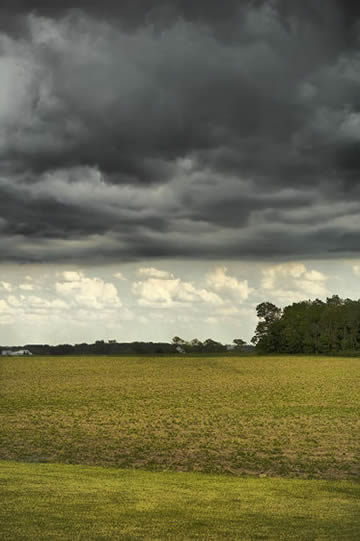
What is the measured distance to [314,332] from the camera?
584 feet

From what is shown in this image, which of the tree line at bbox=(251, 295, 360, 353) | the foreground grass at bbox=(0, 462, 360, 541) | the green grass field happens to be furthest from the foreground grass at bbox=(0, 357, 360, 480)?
the tree line at bbox=(251, 295, 360, 353)

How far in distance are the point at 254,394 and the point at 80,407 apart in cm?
1702

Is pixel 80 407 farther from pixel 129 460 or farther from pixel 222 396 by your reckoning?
pixel 129 460

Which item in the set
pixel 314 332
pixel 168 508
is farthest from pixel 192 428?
pixel 314 332

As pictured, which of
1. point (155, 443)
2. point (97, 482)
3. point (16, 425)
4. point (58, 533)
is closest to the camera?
point (58, 533)

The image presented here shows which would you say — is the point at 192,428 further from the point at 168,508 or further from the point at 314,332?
the point at 314,332

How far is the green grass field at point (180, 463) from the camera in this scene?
13.6 m

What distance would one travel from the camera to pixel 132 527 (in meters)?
13.1

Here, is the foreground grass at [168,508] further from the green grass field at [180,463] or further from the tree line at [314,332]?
the tree line at [314,332]

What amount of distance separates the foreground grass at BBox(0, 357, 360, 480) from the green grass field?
67mm

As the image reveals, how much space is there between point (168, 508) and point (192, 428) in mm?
20665

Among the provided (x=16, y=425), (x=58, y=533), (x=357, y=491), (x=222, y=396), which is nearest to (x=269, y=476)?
(x=357, y=491)

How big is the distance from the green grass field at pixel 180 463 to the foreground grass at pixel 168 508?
1.2 inches

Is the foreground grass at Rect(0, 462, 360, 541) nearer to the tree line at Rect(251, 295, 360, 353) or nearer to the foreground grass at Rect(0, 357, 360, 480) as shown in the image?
the foreground grass at Rect(0, 357, 360, 480)
